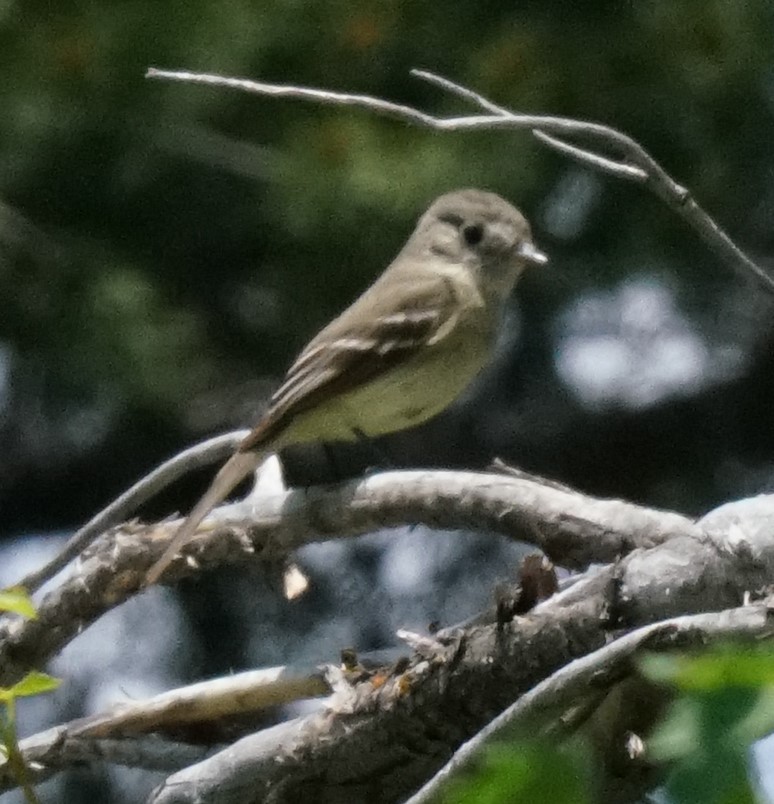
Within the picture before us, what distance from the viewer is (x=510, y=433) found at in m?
3.64

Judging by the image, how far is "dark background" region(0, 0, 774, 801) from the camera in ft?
10.4

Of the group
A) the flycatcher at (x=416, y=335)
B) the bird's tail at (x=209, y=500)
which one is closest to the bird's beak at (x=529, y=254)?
the flycatcher at (x=416, y=335)

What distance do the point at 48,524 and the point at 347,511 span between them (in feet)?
7.65

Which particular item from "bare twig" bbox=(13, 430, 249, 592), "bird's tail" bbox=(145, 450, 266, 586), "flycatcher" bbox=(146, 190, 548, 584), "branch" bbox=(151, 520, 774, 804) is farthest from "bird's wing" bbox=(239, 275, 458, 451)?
"branch" bbox=(151, 520, 774, 804)

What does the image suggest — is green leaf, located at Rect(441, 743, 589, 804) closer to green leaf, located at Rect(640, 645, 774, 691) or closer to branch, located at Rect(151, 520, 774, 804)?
green leaf, located at Rect(640, 645, 774, 691)

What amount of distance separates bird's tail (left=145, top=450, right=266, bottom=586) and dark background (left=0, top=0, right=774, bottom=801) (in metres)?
0.76

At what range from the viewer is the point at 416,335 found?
2828mm

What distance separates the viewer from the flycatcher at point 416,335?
104 inches

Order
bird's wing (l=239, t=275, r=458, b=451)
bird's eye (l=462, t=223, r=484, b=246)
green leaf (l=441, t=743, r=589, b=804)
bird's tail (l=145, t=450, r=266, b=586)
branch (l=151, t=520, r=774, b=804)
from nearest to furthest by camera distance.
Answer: green leaf (l=441, t=743, r=589, b=804) < branch (l=151, t=520, r=774, b=804) < bird's tail (l=145, t=450, r=266, b=586) < bird's wing (l=239, t=275, r=458, b=451) < bird's eye (l=462, t=223, r=484, b=246)

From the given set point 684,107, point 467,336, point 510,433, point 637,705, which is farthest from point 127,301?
point 637,705

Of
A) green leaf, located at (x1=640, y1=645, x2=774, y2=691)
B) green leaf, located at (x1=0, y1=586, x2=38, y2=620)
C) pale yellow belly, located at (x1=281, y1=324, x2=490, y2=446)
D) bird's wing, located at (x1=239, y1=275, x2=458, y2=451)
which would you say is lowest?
pale yellow belly, located at (x1=281, y1=324, x2=490, y2=446)

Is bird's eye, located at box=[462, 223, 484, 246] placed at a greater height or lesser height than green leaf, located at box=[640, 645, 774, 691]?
lesser

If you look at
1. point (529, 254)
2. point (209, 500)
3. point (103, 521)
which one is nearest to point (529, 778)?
point (103, 521)

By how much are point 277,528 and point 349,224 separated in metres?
1.62
